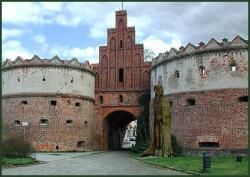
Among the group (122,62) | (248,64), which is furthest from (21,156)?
(122,62)

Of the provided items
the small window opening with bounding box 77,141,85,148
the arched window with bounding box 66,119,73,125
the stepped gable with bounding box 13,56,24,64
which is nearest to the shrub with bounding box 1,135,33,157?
the arched window with bounding box 66,119,73,125

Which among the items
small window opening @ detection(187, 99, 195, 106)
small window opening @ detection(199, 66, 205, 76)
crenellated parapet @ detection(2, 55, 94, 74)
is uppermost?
crenellated parapet @ detection(2, 55, 94, 74)

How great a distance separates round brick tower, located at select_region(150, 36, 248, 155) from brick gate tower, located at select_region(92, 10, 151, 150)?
8056 mm

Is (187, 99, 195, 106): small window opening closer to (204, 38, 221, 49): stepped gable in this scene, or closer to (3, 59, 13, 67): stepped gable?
(204, 38, 221, 49): stepped gable

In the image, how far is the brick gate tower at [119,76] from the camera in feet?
121

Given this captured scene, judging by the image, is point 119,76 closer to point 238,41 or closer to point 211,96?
point 211,96

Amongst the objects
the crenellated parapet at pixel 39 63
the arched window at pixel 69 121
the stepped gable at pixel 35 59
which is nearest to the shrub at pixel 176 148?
the arched window at pixel 69 121

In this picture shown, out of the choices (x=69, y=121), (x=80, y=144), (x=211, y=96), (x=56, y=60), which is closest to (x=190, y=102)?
(x=211, y=96)

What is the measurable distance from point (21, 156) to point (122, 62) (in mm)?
19175

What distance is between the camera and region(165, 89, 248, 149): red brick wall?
1004 inches

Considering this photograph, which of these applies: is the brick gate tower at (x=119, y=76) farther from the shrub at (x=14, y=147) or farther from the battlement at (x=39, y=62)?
the shrub at (x=14, y=147)

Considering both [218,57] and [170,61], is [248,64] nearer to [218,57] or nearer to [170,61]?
[218,57]

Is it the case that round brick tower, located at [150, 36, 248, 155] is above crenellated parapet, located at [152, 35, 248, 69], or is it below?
below

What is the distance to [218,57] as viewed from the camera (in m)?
27.1
